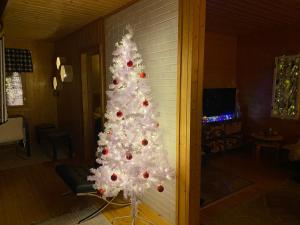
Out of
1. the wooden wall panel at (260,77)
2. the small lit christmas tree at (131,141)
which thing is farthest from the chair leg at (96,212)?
the wooden wall panel at (260,77)

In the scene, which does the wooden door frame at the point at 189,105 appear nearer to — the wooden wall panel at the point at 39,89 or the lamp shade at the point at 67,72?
the lamp shade at the point at 67,72

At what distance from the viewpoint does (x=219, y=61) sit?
5414mm

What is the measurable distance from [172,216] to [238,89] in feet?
13.3

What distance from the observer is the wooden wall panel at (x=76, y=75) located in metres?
3.95

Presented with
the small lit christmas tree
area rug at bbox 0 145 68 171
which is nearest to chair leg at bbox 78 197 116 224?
the small lit christmas tree

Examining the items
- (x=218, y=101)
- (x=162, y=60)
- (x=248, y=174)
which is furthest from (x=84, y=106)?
(x=248, y=174)

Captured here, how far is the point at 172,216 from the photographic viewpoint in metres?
2.49

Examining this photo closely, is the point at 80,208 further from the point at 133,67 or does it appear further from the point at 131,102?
the point at 133,67

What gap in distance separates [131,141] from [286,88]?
387 cm

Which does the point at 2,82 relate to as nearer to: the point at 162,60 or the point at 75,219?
the point at 75,219

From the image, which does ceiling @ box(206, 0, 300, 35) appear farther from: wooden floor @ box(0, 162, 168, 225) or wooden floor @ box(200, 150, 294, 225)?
wooden floor @ box(0, 162, 168, 225)

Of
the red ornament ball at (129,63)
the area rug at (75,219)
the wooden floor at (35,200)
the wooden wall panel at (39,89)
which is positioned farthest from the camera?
the wooden wall panel at (39,89)

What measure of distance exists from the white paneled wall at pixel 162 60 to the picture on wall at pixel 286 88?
337 centimetres

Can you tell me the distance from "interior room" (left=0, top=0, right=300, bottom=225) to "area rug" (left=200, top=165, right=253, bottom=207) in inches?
1.0
